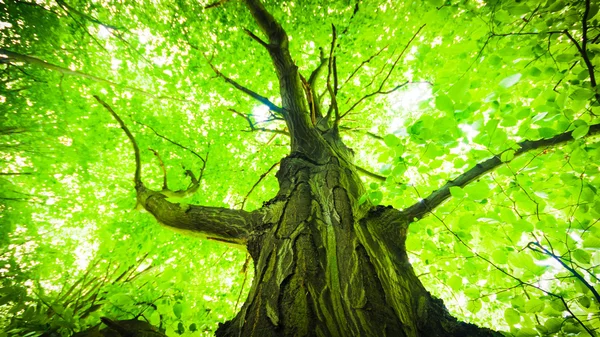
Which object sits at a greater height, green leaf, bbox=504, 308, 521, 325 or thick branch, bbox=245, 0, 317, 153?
thick branch, bbox=245, 0, 317, 153

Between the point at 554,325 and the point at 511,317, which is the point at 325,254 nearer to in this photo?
the point at 511,317

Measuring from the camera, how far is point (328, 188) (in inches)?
92.8

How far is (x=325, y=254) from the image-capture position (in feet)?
5.47

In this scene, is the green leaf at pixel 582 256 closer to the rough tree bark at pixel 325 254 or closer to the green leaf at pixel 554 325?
the green leaf at pixel 554 325

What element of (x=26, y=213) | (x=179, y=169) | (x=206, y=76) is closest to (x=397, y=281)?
(x=179, y=169)

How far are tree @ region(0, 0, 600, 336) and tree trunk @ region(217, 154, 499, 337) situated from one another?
0.01m

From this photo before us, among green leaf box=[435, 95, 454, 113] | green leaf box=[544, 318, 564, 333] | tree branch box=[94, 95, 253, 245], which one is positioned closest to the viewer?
green leaf box=[544, 318, 564, 333]

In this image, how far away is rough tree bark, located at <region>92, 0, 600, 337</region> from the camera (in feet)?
4.28

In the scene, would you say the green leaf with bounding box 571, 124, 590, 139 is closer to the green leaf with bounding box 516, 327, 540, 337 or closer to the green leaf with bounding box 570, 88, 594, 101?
the green leaf with bounding box 570, 88, 594, 101

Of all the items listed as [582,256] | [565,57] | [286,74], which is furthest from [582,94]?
[286,74]

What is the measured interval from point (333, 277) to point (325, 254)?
18cm

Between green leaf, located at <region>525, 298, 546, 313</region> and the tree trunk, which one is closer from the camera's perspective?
green leaf, located at <region>525, 298, 546, 313</region>

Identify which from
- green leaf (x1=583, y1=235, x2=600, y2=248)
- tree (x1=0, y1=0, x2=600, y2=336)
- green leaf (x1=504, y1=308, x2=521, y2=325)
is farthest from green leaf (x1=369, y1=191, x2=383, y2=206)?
green leaf (x1=583, y1=235, x2=600, y2=248)

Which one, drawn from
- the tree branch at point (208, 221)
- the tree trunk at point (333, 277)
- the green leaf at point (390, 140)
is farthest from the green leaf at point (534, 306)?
the tree branch at point (208, 221)
